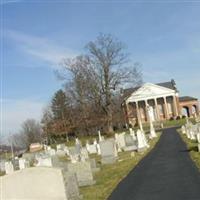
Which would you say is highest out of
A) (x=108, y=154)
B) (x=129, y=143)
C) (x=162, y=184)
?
(x=129, y=143)

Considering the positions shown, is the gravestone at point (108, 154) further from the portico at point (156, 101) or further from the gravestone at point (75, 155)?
the portico at point (156, 101)

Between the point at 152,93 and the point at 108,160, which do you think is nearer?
the point at 108,160

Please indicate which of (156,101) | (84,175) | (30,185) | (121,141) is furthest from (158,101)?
(30,185)

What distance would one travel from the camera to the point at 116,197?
12.7 metres

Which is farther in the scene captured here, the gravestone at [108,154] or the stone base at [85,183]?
the gravestone at [108,154]

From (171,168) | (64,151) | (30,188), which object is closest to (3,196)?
(30,188)

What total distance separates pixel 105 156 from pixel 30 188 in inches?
639

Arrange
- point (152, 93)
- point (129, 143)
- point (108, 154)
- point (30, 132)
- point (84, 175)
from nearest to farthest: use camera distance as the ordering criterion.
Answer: point (84, 175) < point (108, 154) < point (129, 143) < point (152, 93) < point (30, 132)

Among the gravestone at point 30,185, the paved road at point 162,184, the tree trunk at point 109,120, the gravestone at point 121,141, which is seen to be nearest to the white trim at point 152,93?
the tree trunk at point 109,120

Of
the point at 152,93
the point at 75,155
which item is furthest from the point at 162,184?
the point at 152,93

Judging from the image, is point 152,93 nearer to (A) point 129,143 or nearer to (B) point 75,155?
(A) point 129,143

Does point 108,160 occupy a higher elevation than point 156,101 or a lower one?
lower

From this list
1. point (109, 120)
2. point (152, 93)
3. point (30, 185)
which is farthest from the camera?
point (152, 93)

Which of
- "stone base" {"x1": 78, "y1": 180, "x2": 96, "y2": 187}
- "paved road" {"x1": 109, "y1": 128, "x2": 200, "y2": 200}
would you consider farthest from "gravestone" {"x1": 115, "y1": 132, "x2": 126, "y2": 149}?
"stone base" {"x1": 78, "y1": 180, "x2": 96, "y2": 187}
